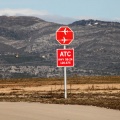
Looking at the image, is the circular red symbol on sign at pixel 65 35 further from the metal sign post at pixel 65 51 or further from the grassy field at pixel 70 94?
the grassy field at pixel 70 94

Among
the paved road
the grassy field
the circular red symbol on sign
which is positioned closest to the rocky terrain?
the grassy field

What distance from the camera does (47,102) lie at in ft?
77.8

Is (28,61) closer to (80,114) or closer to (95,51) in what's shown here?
(95,51)

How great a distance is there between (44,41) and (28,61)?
59.9 metres

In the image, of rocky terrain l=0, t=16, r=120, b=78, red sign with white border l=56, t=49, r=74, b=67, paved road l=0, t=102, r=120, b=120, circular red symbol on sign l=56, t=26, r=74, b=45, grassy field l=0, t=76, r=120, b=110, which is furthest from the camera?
rocky terrain l=0, t=16, r=120, b=78

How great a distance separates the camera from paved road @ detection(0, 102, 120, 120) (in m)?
17.0

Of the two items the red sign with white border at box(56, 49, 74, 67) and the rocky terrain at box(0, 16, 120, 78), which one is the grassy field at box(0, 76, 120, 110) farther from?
the rocky terrain at box(0, 16, 120, 78)

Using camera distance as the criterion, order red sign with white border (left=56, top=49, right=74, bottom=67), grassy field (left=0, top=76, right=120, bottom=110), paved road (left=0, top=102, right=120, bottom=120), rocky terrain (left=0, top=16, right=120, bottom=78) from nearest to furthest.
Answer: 1. paved road (left=0, top=102, right=120, bottom=120)
2. grassy field (left=0, top=76, right=120, bottom=110)
3. red sign with white border (left=56, top=49, right=74, bottom=67)
4. rocky terrain (left=0, top=16, right=120, bottom=78)

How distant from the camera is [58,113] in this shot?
60.6 feet

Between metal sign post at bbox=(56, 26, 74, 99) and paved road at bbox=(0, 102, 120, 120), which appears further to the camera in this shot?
metal sign post at bbox=(56, 26, 74, 99)

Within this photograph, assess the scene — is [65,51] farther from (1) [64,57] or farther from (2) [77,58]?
(2) [77,58]

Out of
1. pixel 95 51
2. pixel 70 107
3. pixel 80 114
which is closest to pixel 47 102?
pixel 70 107

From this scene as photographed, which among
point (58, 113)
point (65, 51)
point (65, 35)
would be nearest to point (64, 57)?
point (65, 51)

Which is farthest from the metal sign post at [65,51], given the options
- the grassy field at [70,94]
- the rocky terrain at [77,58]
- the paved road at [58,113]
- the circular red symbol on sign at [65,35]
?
the rocky terrain at [77,58]
